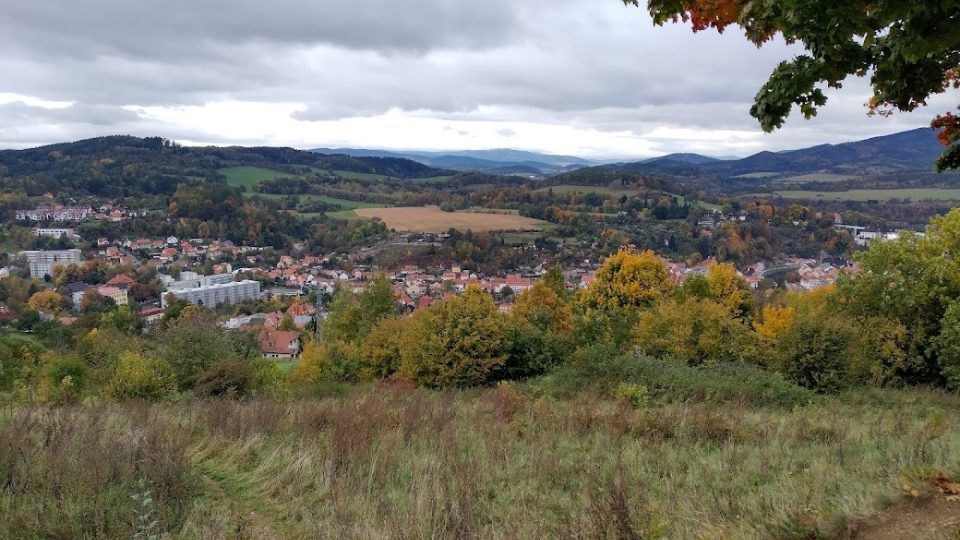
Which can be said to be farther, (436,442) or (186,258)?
(186,258)

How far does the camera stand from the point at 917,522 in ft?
8.95

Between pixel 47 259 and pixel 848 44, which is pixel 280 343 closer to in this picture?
pixel 848 44

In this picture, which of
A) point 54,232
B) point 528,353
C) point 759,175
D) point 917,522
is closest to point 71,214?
point 54,232

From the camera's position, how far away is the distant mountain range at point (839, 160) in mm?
126875

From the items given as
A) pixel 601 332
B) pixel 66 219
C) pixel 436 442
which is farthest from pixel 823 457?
pixel 66 219

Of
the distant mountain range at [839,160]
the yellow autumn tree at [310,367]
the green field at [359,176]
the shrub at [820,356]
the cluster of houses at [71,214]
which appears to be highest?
the distant mountain range at [839,160]

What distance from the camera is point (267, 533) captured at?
327 centimetres

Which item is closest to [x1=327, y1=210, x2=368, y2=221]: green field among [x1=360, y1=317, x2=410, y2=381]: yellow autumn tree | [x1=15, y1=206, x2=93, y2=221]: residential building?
[x1=15, y1=206, x2=93, y2=221]: residential building

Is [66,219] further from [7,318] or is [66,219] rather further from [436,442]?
[436,442]

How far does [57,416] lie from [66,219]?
91.0 meters

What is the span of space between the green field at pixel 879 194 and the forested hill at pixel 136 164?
7806cm

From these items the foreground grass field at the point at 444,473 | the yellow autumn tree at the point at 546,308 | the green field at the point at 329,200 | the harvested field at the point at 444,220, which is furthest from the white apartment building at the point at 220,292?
the foreground grass field at the point at 444,473

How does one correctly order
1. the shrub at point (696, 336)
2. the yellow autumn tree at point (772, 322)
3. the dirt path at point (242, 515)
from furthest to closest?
the yellow autumn tree at point (772, 322)
the shrub at point (696, 336)
the dirt path at point (242, 515)

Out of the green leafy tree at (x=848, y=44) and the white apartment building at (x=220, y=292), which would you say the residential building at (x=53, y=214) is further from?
the green leafy tree at (x=848, y=44)
